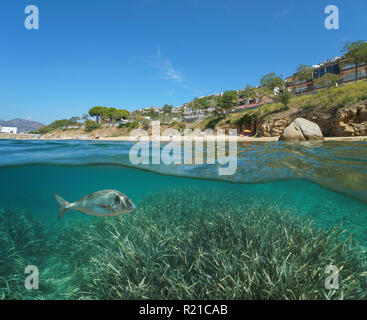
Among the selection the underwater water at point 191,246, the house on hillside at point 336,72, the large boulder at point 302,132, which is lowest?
the underwater water at point 191,246

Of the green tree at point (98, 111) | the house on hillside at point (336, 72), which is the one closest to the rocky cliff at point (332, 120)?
the house on hillside at point (336, 72)

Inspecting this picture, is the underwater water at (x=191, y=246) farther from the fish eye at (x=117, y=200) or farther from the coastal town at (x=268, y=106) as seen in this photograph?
the coastal town at (x=268, y=106)

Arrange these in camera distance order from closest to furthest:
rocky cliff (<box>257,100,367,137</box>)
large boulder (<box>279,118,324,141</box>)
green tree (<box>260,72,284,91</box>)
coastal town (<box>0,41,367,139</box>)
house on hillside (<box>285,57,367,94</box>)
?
large boulder (<box>279,118,324,141</box>), rocky cliff (<box>257,100,367,137</box>), coastal town (<box>0,41,367,139</box>), green tree (<box>260,72,284,91</box>), house on hillside (<box>285,57,367,94</box>)

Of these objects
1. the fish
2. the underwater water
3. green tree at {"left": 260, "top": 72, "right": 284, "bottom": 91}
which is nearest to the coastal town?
green tree at {"left": 260, "top": 72, "right": 284, "bottom": 91}

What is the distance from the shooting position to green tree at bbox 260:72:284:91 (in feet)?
125

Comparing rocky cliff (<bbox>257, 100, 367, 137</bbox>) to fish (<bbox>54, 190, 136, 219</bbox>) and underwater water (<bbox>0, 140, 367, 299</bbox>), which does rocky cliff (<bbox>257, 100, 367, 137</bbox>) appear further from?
fish (<bbox>54, 190, 136, 219</bbox>)

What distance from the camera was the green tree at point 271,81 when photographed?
38125mm

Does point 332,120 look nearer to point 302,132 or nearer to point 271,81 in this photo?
point 302,132

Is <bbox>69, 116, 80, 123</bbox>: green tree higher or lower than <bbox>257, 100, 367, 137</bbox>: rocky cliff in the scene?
higher

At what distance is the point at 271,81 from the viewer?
3866 cm
